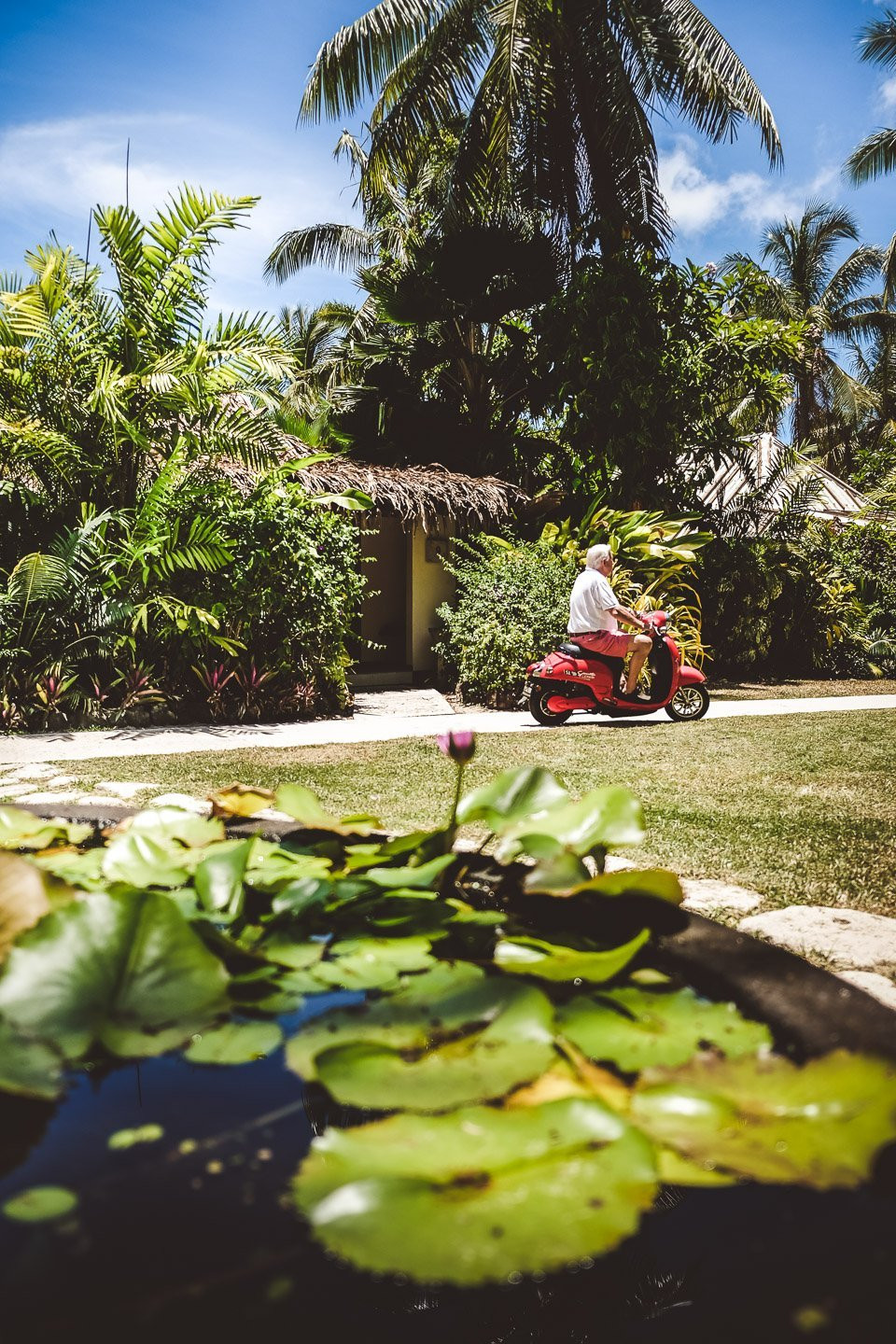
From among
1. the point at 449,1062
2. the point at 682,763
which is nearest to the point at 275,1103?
the point at 449,1062

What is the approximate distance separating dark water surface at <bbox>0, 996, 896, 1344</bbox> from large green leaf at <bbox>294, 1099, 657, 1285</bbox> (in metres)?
0.06

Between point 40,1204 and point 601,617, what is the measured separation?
5.62m

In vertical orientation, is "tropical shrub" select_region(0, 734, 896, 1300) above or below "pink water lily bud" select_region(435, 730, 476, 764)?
below

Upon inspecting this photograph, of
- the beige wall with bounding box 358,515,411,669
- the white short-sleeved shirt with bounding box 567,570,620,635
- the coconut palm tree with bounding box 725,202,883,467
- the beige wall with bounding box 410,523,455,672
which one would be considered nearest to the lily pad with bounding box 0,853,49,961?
the white short-sleeved shirt with bounding box 567,570,620,635

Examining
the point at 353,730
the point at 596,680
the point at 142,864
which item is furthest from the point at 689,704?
the point at 142,864

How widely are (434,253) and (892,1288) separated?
10484 mm

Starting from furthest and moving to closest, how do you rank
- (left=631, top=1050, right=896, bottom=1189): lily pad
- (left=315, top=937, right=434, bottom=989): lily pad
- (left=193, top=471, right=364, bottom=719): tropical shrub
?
(left=193, top=471, right=364, bottom=719): tropical shrub, (left=315, top=937, right=434, bottom=989): lily pad, (left=631, top=1050, right=896, bottom=1189): lily pad

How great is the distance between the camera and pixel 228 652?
6.37 m

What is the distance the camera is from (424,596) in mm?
10492

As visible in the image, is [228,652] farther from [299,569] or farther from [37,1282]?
[37,1282]

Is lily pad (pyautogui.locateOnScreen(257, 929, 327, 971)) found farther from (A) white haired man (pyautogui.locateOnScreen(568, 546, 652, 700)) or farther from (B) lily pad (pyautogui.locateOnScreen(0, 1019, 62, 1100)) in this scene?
(A) white haired man (pyautogui.locateOnScreen(568, 546, 652, 700))

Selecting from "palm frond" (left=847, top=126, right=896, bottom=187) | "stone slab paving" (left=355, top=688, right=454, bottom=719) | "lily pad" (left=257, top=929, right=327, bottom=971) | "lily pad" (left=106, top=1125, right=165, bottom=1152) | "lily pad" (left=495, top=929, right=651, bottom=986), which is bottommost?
"stone slab paving" (left=355, top=688, right=454, bottom=719)

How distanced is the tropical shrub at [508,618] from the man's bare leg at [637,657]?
1.37m

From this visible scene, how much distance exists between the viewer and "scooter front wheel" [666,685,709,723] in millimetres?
6711
